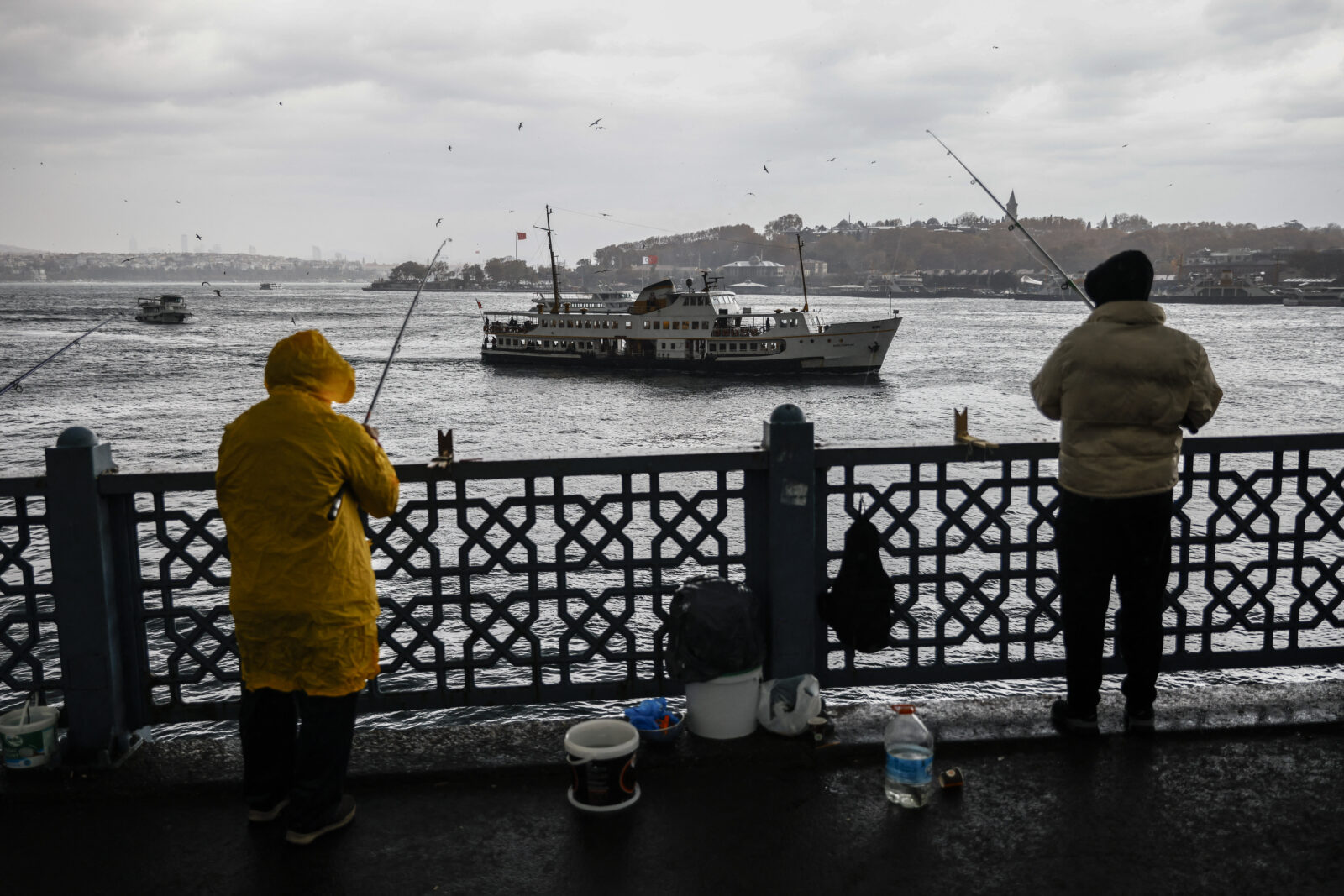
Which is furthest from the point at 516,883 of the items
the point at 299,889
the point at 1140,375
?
the point at 1140,375

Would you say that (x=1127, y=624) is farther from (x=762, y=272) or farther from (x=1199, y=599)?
(x=762, y=272)

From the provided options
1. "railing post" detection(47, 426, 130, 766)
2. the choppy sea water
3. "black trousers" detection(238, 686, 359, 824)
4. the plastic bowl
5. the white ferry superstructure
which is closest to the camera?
"black trousers" detection(238, 686, 359, 824)

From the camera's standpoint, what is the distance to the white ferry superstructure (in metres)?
60.6

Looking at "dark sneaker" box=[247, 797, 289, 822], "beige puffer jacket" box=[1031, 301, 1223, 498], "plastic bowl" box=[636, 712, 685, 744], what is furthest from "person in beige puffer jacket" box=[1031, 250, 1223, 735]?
"dark sneaker" box=[247, 797, 289, 822]

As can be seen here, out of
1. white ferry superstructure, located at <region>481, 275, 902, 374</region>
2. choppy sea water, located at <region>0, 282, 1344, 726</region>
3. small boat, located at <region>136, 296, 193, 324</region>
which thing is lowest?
choppy sea water, located at <region>0, 282, 1344, 726</region>

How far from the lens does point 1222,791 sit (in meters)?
3.28

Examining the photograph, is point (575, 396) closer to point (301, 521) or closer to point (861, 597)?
point (861, 597)

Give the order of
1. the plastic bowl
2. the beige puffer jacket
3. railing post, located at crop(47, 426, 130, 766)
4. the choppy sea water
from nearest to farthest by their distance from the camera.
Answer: the beige puffer jacket, railing post, located at crop(47, 426, 130, 766), the plastic bowl, the choppy sea water

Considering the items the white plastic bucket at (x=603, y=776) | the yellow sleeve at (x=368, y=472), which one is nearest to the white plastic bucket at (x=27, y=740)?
the yellow sleeve at (x=368, y=472)

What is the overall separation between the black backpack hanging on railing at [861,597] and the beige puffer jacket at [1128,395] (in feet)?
2.62

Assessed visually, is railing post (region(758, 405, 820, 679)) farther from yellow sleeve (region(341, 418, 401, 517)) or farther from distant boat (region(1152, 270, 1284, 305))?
distant boat (region(1152, 270, 1284, 305))

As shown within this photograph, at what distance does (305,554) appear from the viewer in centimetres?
283

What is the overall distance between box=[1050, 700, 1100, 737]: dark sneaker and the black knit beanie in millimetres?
1524

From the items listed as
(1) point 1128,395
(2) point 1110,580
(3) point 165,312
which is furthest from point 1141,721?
(3) point 165,312
